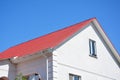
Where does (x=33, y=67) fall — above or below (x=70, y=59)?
below

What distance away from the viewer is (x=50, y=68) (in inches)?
671

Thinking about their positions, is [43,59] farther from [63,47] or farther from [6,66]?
[6,66]

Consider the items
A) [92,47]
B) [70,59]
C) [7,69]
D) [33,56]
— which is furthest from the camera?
[92,47]

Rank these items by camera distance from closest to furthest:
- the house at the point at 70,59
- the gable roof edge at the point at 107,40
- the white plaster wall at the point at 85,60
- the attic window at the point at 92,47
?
the house at the point at 70,59, the white plaster wall at the point at 85,60, the attic window at the point at 92,47, the gable roof edge at the point at 107,40

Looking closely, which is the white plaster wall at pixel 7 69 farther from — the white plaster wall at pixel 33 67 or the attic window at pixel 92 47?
the attic window at pixel 92 47

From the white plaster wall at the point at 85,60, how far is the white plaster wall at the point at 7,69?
11.6 ft

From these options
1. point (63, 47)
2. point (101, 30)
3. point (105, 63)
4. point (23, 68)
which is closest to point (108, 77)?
point (105, 63)

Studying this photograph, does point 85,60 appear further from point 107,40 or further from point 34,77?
point 34,77

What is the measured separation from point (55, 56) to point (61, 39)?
1474 millimetres

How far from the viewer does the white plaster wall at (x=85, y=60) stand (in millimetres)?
17950

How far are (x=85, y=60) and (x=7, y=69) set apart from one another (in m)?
5.41

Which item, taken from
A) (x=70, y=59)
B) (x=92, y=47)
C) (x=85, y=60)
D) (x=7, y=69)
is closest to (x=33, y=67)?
(x=7, y=69)

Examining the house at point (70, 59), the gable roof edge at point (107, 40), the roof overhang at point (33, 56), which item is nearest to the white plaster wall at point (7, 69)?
the house at point (70, 59)

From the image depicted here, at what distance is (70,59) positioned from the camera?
18.5m
